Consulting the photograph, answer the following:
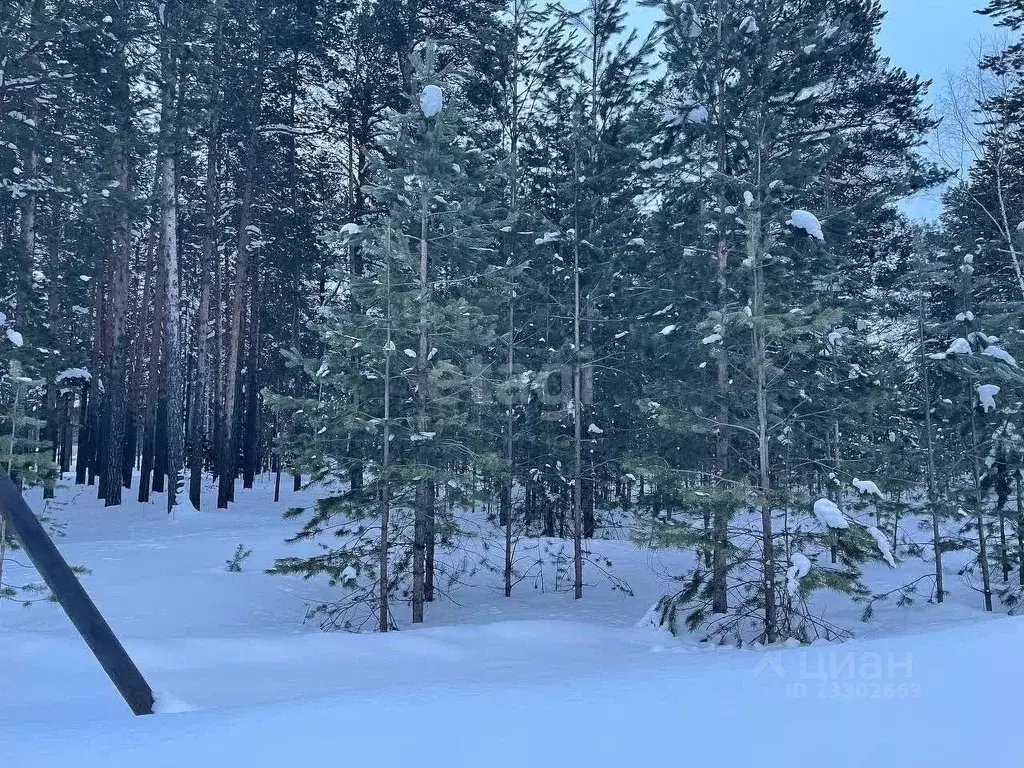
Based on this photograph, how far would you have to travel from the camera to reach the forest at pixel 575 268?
11047mm

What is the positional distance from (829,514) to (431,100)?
30.8ft

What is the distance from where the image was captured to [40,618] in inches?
419

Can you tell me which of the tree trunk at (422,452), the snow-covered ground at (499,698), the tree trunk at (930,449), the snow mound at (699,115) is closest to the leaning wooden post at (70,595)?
the snow-covered ground at (499,698)

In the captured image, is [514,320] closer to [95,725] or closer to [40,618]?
[40,618]

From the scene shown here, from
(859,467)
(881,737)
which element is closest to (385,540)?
(859,467)

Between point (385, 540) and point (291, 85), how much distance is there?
16870 millimetres

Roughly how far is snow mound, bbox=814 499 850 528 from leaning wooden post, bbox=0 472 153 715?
24.9 feet

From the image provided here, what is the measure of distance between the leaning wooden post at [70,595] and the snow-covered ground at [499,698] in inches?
8.9

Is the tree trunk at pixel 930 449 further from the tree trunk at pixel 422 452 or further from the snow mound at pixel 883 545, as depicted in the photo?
the tree trunk at pixel 422 452

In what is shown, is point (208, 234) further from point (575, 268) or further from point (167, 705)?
point (167, 705)

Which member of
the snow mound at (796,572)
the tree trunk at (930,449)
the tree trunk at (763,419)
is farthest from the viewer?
the tree trunk at (930,449)

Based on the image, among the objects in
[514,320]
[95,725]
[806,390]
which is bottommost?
[95,725]

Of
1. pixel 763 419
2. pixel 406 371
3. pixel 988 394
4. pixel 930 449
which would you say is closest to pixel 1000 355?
pixel 988 394

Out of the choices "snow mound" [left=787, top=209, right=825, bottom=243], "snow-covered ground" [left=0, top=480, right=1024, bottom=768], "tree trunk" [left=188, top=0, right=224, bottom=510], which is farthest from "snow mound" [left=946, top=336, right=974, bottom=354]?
"tree trunk" [left=188, top=0, right=224, bottom=510]
